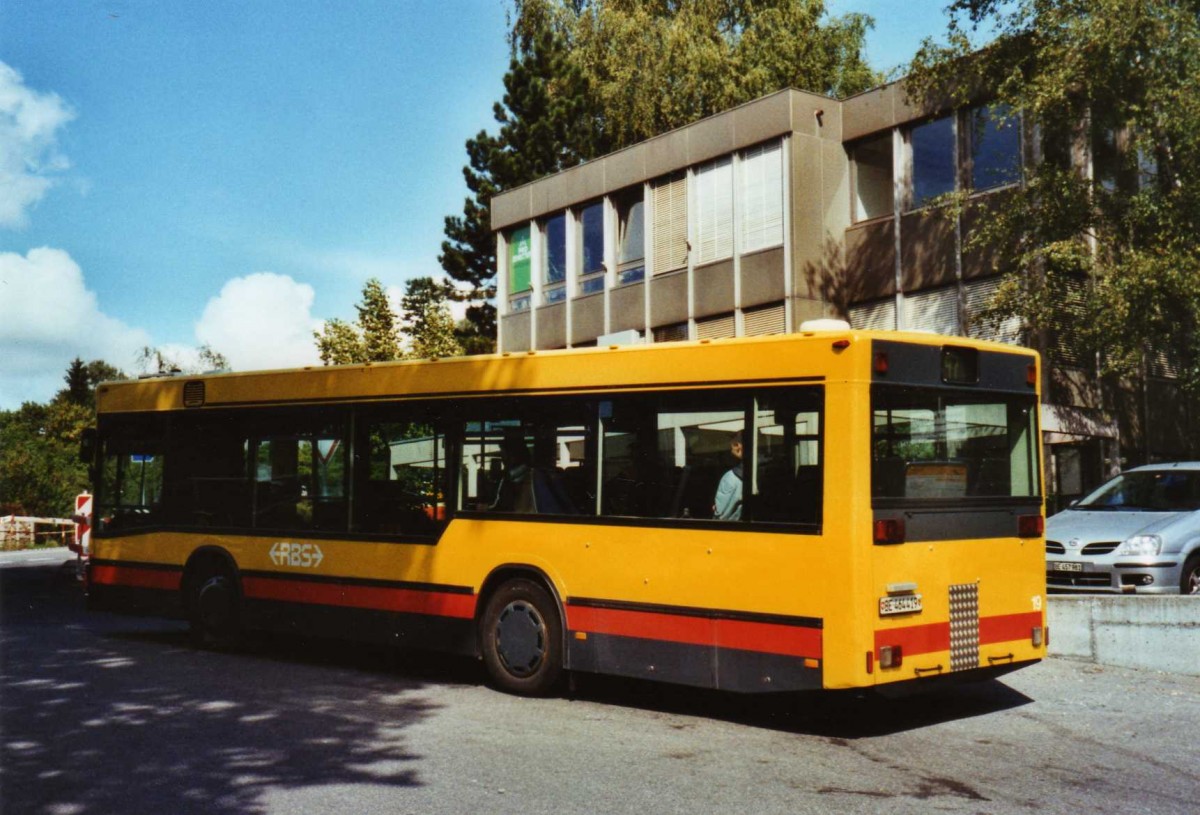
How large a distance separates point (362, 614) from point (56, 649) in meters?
3.50

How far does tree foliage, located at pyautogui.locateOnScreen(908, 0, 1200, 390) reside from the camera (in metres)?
16.5

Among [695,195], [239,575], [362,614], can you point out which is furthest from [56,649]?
[695,195]

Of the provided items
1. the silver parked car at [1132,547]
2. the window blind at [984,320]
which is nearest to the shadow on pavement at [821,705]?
the silver parked car at [1132,547]

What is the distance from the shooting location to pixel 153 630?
Result: 1428 centimetres

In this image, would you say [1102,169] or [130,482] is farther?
[1102,169]

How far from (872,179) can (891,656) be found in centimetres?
1867

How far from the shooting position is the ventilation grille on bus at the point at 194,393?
1249 centimetres

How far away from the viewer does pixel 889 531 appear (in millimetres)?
7793

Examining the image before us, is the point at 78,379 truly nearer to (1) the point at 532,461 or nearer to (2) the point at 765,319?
(2) the point at 765,319

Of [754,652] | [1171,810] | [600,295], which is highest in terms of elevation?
[600,295]

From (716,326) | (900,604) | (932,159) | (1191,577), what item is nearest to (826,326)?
(900,604)

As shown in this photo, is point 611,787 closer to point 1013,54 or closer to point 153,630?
point 153,630

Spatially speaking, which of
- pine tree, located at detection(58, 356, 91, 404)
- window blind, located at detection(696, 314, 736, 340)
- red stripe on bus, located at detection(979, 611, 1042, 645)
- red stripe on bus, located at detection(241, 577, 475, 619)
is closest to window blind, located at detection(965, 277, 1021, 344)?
window blind, located at detection(696, 314, 736, 340)

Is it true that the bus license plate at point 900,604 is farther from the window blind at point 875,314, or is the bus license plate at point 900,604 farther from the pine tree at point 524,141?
the pine tree at point 524,141
